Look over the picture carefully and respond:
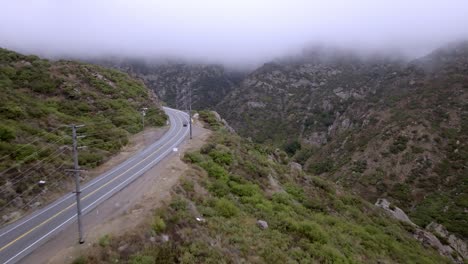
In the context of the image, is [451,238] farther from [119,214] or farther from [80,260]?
[80,260]

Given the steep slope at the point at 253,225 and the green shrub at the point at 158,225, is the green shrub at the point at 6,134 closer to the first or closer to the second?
the steep slope at the point at 253,225

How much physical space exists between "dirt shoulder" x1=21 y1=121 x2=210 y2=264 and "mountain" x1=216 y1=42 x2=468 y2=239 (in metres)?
45.0

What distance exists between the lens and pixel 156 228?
1580 centimetres

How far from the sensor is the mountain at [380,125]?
2569 inches

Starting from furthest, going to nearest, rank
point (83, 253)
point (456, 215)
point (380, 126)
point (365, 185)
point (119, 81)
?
point (380, 126) → point (365, 185) → point (119, 81) → point (456, 215) → point (83, 253)

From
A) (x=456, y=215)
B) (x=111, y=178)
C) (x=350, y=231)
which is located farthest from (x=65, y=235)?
(x=456, y=215)

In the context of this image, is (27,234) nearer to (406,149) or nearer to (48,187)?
(48,187)

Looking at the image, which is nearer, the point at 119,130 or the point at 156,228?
the point at 156,228

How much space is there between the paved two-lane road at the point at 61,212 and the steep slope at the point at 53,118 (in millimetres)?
1447

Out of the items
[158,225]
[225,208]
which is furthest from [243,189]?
[158,225]

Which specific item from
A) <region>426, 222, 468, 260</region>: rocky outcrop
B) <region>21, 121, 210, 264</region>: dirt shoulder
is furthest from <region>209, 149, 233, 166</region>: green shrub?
<region>426, 222, 468, 260</region>: rocky outcrop

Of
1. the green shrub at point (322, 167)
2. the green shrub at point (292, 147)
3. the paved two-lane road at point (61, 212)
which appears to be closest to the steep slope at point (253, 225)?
the paved two-lane road at point (61, 212)

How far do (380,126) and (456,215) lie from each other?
41.4m

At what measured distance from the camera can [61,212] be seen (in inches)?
741
